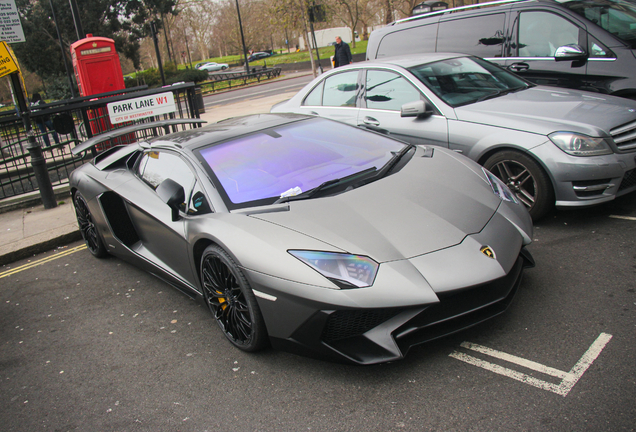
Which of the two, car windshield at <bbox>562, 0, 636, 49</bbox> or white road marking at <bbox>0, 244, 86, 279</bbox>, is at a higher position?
car windshield at <bbox>562, 0, 636, 49</bbox>

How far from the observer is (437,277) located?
8.37ft

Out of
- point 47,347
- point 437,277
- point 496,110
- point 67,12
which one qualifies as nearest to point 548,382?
point 437,277

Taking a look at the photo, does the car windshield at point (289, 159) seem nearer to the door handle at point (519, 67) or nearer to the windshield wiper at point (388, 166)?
the windshield wiper at point (388, 166)

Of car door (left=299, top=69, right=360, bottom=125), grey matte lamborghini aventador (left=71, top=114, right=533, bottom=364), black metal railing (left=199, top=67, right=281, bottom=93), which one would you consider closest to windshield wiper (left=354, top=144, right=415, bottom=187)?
grey matte lamborghini aventador (left=71, top=114, right=533, bottom=364)

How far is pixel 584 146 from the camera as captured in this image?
4133 mm

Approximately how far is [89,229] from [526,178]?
4.32m

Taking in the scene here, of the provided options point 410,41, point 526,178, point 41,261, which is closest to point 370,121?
point 526,178

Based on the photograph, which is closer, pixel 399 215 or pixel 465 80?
pixel 399 215

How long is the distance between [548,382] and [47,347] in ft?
10.9

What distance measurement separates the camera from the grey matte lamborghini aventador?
2.55 metres

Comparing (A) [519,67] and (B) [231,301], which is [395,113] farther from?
(B) [231,301]

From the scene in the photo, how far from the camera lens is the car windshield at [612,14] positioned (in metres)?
5.81

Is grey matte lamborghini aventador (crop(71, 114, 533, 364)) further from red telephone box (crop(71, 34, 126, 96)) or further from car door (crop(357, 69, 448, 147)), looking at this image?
red telephone box (crop(71, 34, 126, 96))

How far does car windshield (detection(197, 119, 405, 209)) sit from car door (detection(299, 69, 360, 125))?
5.91 feet
